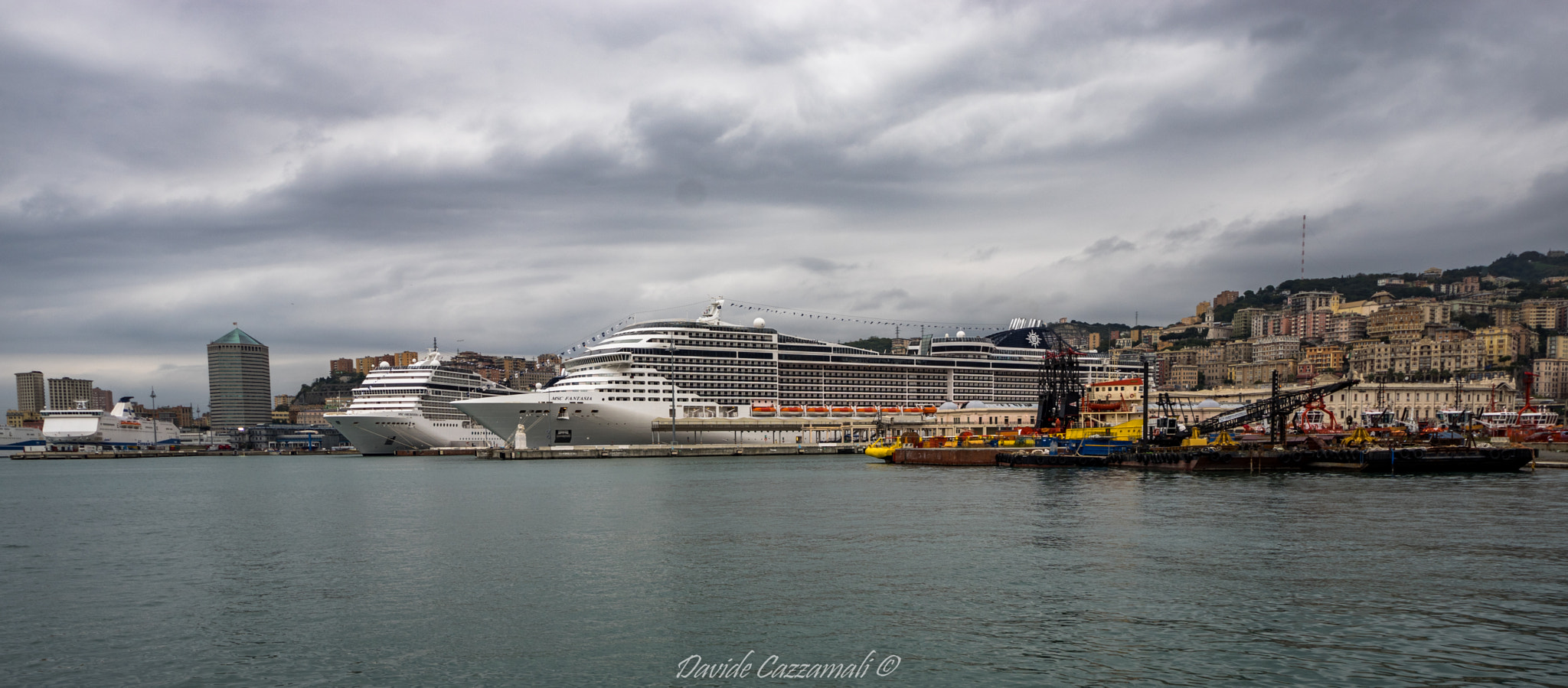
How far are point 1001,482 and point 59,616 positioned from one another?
36.6m

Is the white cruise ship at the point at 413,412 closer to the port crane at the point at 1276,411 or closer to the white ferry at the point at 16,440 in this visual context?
the port crane at the point at 1276,411

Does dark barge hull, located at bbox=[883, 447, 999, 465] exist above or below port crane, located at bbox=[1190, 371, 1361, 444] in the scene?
below

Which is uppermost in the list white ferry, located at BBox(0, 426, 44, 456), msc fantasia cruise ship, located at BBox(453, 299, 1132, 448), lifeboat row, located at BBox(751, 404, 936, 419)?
msc fantasia cruise ship, located at BBox(453, 299, 1132, 448)

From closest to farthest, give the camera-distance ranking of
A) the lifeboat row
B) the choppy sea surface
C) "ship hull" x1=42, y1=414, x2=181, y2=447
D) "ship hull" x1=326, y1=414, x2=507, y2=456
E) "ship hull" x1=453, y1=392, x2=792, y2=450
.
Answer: the choppy sea surface, "ship hull" x1=453, y1=392, x2=792, y2=450, the lifeboat row, "ship hull" x1=326, y1=414, x2=507, y2=456, "ship hull" x1=42, y1=414, x2=181, y2=447

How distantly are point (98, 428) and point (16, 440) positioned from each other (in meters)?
18.9

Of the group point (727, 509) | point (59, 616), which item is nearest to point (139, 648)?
point (59, 616)

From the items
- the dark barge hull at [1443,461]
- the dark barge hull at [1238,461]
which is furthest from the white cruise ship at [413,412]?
the dark barge hull at [1443,461]

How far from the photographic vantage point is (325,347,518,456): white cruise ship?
98.2 meters

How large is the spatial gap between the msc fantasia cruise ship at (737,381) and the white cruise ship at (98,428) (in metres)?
99.1

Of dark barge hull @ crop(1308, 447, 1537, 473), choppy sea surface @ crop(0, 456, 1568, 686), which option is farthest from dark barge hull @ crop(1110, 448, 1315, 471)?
choppy sea surface @ crop(0, 456, 1568, 686)

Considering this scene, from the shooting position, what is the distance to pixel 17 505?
4212 centimetres

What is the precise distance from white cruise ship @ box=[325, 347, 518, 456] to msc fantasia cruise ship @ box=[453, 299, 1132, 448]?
1995 cm

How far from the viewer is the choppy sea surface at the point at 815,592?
13.7 metres

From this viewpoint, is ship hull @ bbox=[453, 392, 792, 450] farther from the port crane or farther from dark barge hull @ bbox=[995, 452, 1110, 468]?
the port crane
